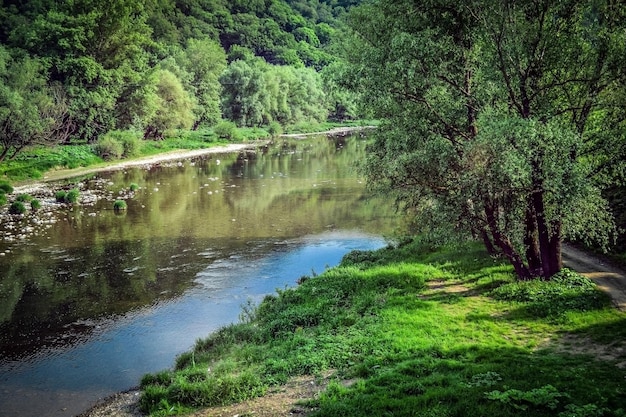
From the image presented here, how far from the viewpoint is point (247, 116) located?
360ft

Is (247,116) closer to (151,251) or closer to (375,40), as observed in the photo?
(151,251)

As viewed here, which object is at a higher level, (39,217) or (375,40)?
(375,40)

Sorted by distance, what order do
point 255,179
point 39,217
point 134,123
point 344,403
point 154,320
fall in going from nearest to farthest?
point 344,403 < point 154,320 < point 39,217 < point 255,179 < point 134,123

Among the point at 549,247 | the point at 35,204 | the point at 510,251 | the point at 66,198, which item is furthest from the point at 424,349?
the point at 66,198

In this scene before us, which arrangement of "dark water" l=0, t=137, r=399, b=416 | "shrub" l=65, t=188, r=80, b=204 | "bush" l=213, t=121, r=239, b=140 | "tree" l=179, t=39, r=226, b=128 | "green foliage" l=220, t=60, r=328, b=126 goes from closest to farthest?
"dark water" l=0, t=137, r=399, b=416 < "shrub" l=65, t=188, r=80, b=204 < "bush" l=213, t=121, r=239, b=140 < "tree" l=179, t=39, r=226, b=128 < "green foliage" l=220, t=60, r=328, b=126

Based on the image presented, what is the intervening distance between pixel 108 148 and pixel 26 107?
14523mm

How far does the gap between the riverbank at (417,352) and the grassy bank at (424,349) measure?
36 millimetres

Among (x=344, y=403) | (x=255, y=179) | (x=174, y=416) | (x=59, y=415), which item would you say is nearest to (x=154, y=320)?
(x=59, y=415)

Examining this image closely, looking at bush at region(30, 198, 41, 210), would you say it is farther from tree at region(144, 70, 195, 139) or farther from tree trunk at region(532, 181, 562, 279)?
tree at region(144, 70, 195, 139)

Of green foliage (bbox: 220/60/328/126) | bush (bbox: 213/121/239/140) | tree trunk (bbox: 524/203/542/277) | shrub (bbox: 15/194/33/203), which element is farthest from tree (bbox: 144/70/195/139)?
tree trunk (bbox: 524/203/542/277)

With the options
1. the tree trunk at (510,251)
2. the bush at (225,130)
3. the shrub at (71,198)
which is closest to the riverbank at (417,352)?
the tree trunk at (510,251)

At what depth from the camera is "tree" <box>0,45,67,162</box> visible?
50094 mm

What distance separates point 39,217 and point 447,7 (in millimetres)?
32110

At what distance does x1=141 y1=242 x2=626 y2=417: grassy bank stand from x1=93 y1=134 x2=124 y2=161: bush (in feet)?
174
